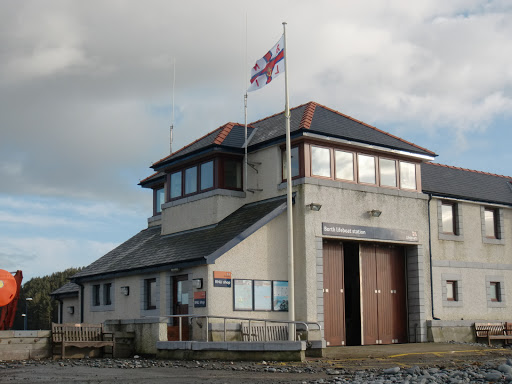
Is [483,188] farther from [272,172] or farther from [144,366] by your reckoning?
[144,366]

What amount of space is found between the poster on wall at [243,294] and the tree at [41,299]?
56.4 m

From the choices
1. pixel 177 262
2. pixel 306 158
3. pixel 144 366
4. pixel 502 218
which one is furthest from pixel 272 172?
pixel 502 218

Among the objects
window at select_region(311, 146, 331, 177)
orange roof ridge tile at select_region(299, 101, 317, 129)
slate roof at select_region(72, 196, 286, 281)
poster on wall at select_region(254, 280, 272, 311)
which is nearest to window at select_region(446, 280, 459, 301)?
window at select_region(311, 146, 331, 177)

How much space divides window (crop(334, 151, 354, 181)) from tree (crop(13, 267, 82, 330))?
184 feet

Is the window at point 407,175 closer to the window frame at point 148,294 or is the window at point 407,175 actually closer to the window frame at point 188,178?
the window frame at point 188,178

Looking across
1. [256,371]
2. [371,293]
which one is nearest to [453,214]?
[371,293]

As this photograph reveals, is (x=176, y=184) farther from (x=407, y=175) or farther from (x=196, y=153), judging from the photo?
(x=407, y=175)

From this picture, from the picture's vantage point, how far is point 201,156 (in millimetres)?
26328

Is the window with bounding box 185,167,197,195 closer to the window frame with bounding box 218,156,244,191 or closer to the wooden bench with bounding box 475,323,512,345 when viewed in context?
the window frame with bounding box 218,156,244,191

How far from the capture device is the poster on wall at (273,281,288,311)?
76.1 ft

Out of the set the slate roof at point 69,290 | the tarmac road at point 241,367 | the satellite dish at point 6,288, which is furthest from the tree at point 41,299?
the tarmac road at point 241,367

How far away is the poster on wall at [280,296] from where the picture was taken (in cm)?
2320

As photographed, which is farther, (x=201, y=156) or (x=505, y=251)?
(x=505, y=251)

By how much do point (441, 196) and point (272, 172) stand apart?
721cm
